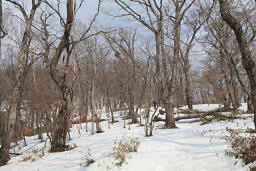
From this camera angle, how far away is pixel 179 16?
31.4 ft

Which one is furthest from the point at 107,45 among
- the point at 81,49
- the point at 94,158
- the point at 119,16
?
the point at 94,158

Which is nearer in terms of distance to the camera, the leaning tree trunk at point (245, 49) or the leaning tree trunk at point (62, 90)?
the leaning tree trunk at point (245, 49)

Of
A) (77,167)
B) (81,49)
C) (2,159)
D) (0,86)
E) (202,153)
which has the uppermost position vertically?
(81,49)

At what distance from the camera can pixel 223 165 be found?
11.0 feet

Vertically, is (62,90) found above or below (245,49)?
below

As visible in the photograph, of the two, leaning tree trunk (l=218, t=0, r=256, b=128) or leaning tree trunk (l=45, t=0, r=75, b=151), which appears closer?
leaning tree trunk (l=218, t=0, r=256, b=128)

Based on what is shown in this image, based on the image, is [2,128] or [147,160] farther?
[2,128]

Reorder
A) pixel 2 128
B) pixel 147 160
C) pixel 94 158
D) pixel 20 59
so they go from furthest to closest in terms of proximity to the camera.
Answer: pixel 2 128, pixel 20 59, pixel 94 158, pixel 147 160

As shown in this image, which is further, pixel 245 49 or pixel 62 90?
pixel 62 90

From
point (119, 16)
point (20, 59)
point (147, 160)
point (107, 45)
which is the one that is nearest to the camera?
point (147, 160)

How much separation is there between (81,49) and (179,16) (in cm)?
939

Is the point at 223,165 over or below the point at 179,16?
below

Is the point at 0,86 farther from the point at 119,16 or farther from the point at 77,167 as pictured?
the point at 77,167

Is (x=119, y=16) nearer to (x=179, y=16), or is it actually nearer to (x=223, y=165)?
(x=179, y=16)
